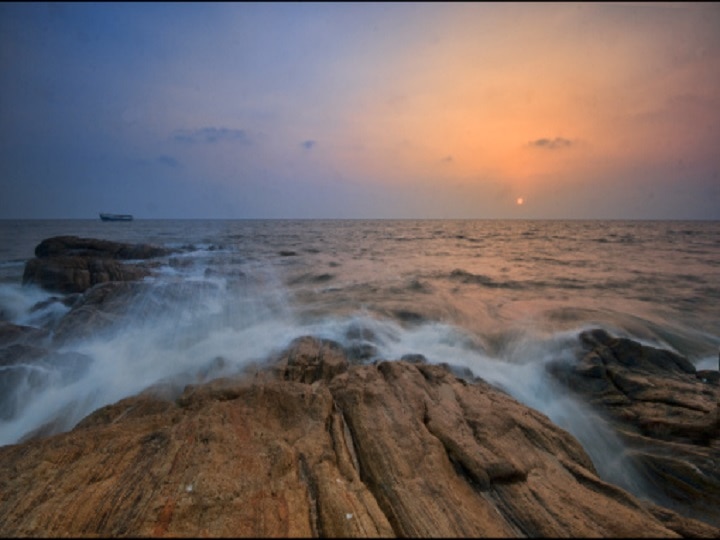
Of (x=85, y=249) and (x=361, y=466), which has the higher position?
(x=85, y=249)

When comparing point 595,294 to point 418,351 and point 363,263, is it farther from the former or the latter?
point 363,263

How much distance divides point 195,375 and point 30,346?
3.72 metres

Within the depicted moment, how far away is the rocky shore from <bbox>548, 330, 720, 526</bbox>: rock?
0.02m

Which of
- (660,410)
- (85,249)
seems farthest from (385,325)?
(85,249)

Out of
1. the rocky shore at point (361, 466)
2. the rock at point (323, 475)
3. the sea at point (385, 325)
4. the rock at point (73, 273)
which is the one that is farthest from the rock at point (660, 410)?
the rock at point (73, 273)

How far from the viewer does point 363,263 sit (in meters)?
25.2

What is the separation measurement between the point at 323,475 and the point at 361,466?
47cm

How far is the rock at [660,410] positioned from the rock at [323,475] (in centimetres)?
143

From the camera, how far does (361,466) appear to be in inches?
134

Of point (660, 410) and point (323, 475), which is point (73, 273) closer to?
point (323, 475)

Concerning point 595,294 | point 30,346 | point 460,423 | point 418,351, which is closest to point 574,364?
point 418,351

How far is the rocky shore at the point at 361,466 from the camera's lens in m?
2.63

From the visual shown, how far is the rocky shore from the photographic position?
2633 millimetres

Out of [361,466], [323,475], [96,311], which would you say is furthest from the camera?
[96,311]
